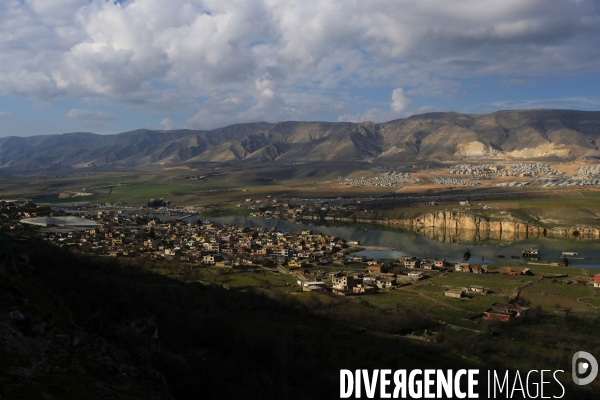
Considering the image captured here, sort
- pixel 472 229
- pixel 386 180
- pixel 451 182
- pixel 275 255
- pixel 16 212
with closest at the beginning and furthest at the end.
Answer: pixel 275 255 < pixel 16 212 < pixel 472 229 < pixel 451 182 < pixel 386 180

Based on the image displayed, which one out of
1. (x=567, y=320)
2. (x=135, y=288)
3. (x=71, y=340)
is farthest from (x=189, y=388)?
(x=567, y=320)

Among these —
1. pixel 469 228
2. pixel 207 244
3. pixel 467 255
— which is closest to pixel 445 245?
pixel 467 255

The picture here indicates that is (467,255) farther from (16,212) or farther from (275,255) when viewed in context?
(16,212)

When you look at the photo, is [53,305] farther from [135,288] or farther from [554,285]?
[554,285]

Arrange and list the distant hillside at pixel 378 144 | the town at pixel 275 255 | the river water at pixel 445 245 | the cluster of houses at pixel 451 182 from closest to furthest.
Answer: the town at pixel 275 255, the river water at pixel 445 245, the cluster of houses at pixel 451 182, the distant hillside at pixel 378 144

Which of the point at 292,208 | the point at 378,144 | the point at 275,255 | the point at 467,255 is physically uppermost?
the point at 378,144

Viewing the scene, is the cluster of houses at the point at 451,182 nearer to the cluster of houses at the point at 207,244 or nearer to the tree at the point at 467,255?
the cluster of houses at the point at 207,244

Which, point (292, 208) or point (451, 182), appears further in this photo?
point (451, 182)

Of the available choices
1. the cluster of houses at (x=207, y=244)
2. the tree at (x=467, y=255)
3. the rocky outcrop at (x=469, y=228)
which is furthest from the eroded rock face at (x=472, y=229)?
the cluster of houses at (x=207, y=244)

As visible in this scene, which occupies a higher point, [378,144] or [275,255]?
[378,144]
